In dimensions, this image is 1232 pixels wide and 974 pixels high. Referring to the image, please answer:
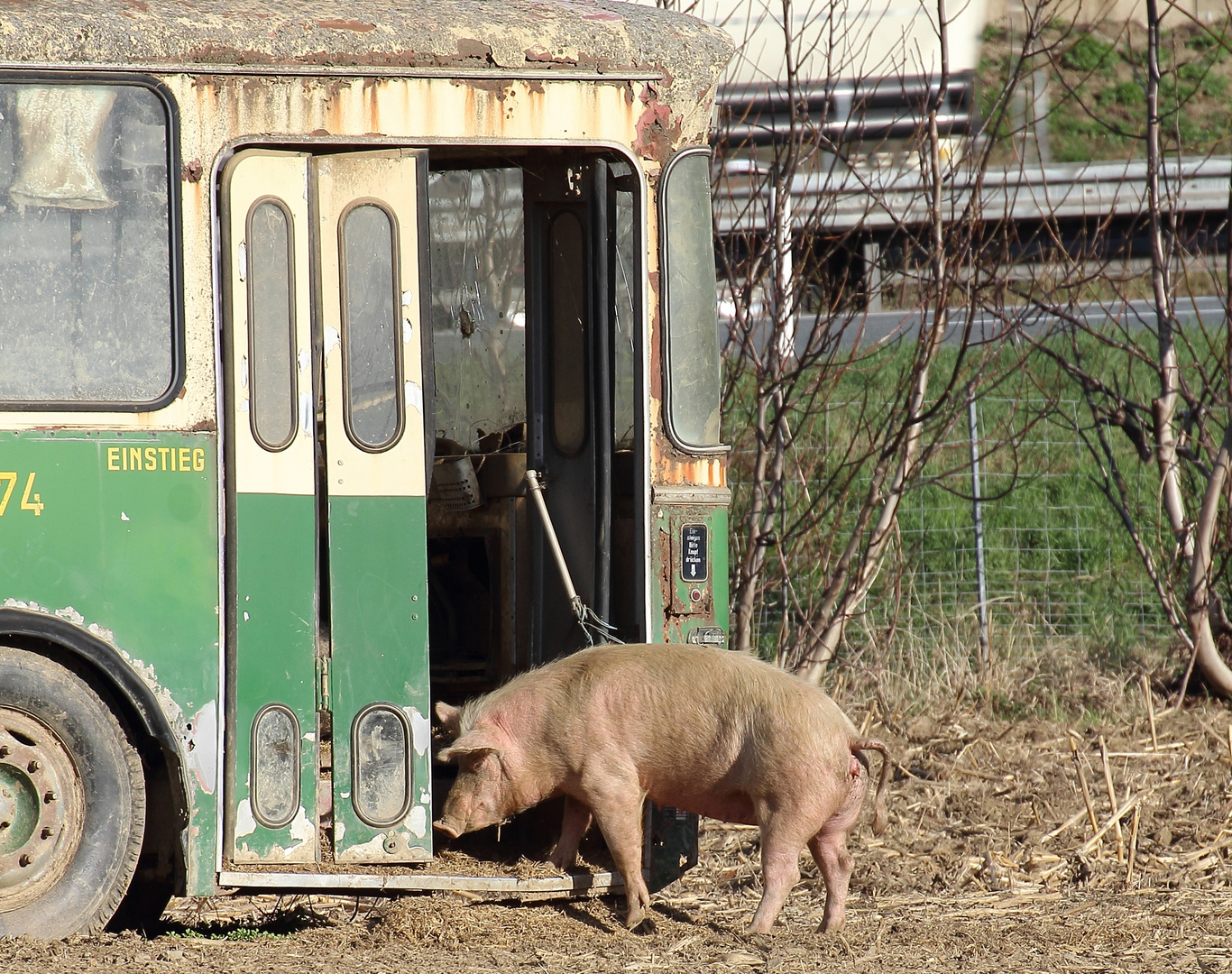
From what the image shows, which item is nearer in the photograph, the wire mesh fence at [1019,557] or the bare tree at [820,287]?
the bare tree at [820,287]

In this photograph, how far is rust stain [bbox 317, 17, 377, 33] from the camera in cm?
437

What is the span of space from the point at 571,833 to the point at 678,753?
544 mm

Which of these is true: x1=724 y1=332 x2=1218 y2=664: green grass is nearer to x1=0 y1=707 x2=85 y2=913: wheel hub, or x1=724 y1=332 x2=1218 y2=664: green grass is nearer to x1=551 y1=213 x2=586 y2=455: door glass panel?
x1=551 y1=213 x2=586 y2=455: door glass panel

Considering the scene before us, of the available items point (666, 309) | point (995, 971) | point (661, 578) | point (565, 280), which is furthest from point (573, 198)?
point (995, 971)

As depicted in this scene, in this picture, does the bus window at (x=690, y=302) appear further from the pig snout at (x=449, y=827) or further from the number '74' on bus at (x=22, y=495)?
the number '74' on bus at (x=22, y=495)

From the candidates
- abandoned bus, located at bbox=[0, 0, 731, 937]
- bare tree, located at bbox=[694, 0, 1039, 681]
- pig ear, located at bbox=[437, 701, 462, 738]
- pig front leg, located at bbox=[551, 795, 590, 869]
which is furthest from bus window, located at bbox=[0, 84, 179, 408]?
bare tree, located at bbox=[694, 0, 1039, 681]

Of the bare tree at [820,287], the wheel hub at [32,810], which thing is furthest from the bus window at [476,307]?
the wheel hub at [32,810]

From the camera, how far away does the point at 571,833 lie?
4.95 metres

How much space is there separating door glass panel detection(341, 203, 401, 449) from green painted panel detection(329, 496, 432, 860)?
271 mm

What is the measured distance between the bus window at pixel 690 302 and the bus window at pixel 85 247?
1561mm

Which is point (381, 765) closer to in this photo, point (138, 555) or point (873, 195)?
point (138, 555)

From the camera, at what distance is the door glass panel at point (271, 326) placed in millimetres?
4375

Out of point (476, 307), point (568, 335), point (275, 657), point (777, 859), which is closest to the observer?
point (275, 657)

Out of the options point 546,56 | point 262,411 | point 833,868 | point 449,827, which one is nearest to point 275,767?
point 449,827
